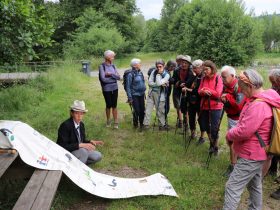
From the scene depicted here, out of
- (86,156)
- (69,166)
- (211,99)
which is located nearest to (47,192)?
(69,166)

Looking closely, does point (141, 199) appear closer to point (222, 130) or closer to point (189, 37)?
point (222, 130)

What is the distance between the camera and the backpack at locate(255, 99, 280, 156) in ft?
11.4

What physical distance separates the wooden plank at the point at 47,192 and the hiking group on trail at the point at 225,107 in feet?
4.37

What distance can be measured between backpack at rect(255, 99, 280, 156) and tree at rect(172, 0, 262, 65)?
1058 inches

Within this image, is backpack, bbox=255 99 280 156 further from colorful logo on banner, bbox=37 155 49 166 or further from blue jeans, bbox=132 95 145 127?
blue jeans, bbox=132 95 145 127

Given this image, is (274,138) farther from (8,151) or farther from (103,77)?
(103,77)

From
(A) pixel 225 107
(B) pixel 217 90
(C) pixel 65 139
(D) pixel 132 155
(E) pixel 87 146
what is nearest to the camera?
(C) pixel 65 139

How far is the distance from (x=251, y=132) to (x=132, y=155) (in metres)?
3.30

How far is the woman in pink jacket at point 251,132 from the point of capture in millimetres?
3484

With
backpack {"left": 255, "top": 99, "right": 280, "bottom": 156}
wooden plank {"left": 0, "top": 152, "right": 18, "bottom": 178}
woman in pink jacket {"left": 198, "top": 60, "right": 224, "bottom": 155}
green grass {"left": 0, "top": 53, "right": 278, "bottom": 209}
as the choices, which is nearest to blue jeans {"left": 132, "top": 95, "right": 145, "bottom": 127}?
green grass {"left": 0, "top": 53, "right": 278, "bottom": 209}

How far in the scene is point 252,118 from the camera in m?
3.48

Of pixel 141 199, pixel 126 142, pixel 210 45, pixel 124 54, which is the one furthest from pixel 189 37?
pixel 141 199

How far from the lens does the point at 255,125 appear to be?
3484 mm

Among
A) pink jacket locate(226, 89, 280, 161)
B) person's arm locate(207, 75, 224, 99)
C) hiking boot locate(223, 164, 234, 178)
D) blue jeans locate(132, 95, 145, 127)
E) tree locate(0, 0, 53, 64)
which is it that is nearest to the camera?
pink jacket locate(226, 89, 280, 161)
